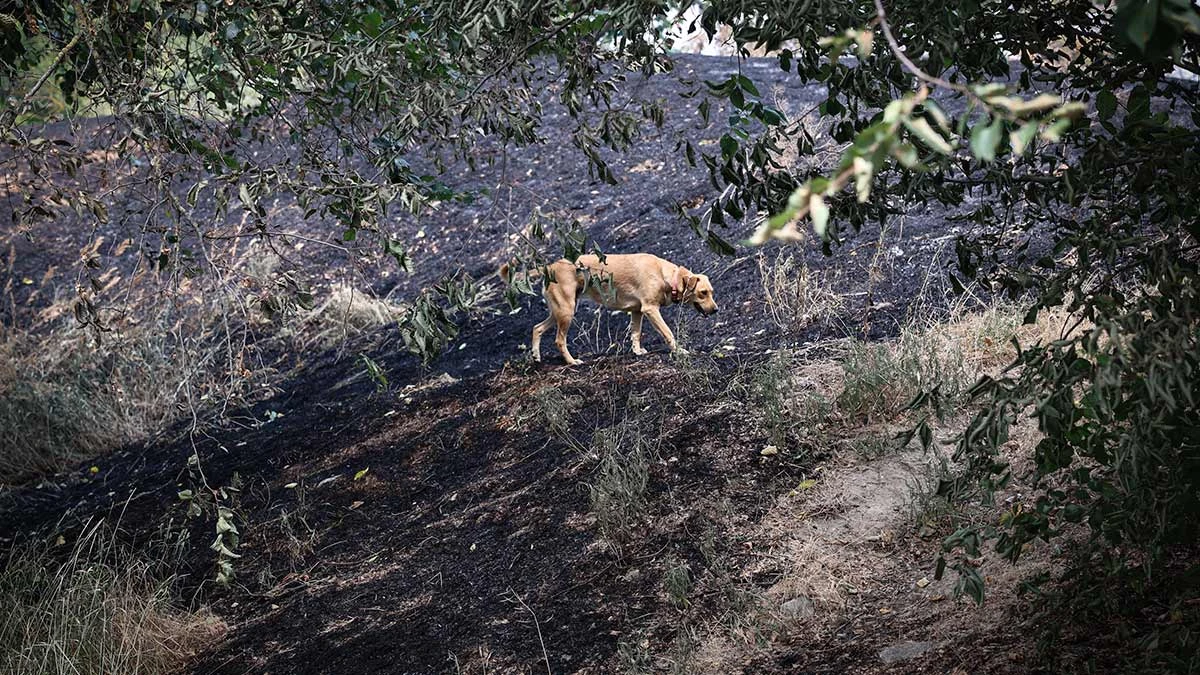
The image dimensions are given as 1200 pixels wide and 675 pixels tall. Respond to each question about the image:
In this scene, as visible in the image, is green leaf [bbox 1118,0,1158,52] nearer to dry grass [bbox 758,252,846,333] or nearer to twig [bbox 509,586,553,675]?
twig [bbox 509,586,553,675]

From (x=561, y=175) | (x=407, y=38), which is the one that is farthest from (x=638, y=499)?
(x=561, y=175)

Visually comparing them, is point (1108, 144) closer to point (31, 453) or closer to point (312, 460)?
point (312, 460)

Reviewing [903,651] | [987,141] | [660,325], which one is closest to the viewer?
[987,141]

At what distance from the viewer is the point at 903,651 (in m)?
3.73

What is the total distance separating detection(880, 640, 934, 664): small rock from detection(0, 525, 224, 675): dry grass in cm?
308

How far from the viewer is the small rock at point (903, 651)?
3.69 metres

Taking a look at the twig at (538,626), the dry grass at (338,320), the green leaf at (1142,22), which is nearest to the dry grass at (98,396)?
the dry grass at (338,320)

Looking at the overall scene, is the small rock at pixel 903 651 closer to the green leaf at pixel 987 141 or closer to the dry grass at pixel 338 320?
the green leaf at pixel 987 141

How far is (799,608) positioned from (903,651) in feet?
1.79

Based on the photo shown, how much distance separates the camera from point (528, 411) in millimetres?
6438

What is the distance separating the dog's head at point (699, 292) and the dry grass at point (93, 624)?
3288 mm

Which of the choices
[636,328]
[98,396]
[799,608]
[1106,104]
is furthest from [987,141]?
[98,396]

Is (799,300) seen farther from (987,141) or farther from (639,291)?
(987,141)

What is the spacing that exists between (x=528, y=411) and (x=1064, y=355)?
431 centimetres
